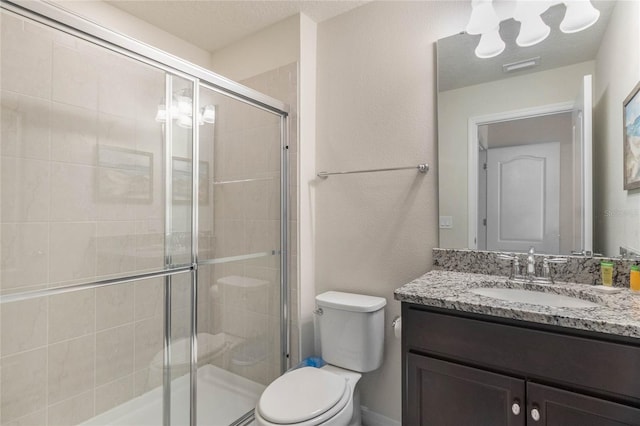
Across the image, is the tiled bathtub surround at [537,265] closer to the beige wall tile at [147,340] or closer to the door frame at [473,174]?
the door frame at [473,174]

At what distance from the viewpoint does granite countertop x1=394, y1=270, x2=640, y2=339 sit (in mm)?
899

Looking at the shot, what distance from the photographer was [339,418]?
1.32 m

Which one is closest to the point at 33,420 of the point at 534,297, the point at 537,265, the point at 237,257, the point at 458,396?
the point at 237,257

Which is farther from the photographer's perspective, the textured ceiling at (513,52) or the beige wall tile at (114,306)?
the beige wall tile at (114,306)

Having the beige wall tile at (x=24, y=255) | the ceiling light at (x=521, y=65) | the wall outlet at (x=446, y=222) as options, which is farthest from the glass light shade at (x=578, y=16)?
the beige wall tile at (x=24, y=255)

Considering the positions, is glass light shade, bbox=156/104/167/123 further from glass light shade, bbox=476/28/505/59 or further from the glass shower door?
glass light shade, bbox=476/28/505/59

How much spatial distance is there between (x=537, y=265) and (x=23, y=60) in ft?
7.61

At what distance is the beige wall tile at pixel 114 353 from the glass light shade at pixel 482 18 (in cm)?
236

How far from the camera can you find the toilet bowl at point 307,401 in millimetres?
1250

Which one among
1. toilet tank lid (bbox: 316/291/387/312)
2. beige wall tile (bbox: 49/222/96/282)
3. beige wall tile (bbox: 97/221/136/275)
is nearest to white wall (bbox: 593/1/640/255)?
toilet tank lid (bbox: 316/291/387/312)

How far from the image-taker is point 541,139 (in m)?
1.44

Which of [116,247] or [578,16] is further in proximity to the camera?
[116,247]

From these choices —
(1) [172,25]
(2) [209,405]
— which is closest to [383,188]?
(2) [209,405]

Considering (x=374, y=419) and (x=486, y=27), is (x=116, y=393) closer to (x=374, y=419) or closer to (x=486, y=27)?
(x=374, y=419)
